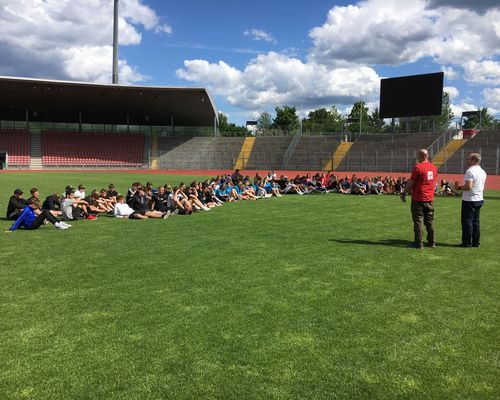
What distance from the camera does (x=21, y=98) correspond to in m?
51.9

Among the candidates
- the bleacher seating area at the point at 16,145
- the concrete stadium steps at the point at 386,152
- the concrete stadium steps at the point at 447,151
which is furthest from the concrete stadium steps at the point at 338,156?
the bleacher seating area at the point at 16,145

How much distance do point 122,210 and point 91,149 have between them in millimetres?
49640

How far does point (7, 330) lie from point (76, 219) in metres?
8.72

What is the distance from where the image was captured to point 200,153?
59469mm

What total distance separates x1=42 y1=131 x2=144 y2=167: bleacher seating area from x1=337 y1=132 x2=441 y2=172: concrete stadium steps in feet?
94.0

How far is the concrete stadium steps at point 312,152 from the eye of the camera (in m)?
50.9

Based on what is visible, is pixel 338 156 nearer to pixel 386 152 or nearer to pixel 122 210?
pixel 386 152

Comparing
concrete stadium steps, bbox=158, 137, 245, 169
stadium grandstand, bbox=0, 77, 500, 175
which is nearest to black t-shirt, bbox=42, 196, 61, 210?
stadium grandstand, bbox=0, 77, 500, 175

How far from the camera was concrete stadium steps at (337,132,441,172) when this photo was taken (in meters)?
44.6

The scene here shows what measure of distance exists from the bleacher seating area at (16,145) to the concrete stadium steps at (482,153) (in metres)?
48.9

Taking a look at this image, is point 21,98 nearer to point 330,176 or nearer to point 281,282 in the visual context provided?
point 330,176

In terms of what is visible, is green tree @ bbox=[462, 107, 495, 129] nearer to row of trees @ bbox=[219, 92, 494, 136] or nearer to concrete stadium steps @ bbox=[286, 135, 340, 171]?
row of trees @ bbox=[219, 92, 494, 136]

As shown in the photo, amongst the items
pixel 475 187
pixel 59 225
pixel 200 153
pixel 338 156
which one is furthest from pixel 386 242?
pixel 200 153

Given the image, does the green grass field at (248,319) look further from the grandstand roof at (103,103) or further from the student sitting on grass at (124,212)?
the grandstand roof at (103,103)
